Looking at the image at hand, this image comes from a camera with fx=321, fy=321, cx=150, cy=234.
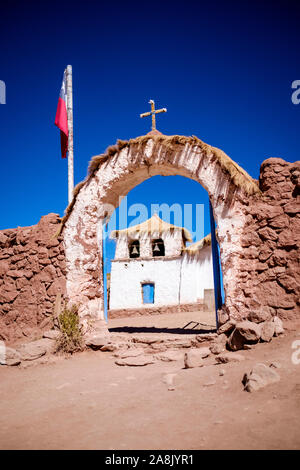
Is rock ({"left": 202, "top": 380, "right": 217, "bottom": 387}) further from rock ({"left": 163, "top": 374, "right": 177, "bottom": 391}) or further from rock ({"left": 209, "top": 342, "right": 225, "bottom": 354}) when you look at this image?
rock ({"left": 209, "top": 342, "right": 225, "bottom": 354})

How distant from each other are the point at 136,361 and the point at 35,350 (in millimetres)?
1535

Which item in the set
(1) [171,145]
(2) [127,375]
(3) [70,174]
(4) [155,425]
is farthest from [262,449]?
(3) [70,174]

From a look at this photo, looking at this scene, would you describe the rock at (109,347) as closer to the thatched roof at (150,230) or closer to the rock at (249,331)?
the rock at (249,331)

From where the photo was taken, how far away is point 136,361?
4.36m

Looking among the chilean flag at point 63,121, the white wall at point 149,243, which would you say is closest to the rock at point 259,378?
the chilean flag at point 63,121

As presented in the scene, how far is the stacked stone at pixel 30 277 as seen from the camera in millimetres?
5602

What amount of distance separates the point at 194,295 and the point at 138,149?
1302 centimetres

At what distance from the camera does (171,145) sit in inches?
216

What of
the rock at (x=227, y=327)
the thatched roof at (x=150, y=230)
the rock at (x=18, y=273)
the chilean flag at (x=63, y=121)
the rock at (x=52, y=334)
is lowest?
the rock at (x=52, y=334)

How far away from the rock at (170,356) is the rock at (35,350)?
1702 mm

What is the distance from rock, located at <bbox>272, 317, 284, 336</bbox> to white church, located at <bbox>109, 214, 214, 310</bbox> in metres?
13.5

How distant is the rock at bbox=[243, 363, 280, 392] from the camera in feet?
8.67

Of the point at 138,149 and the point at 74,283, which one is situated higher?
the point at 138,149
